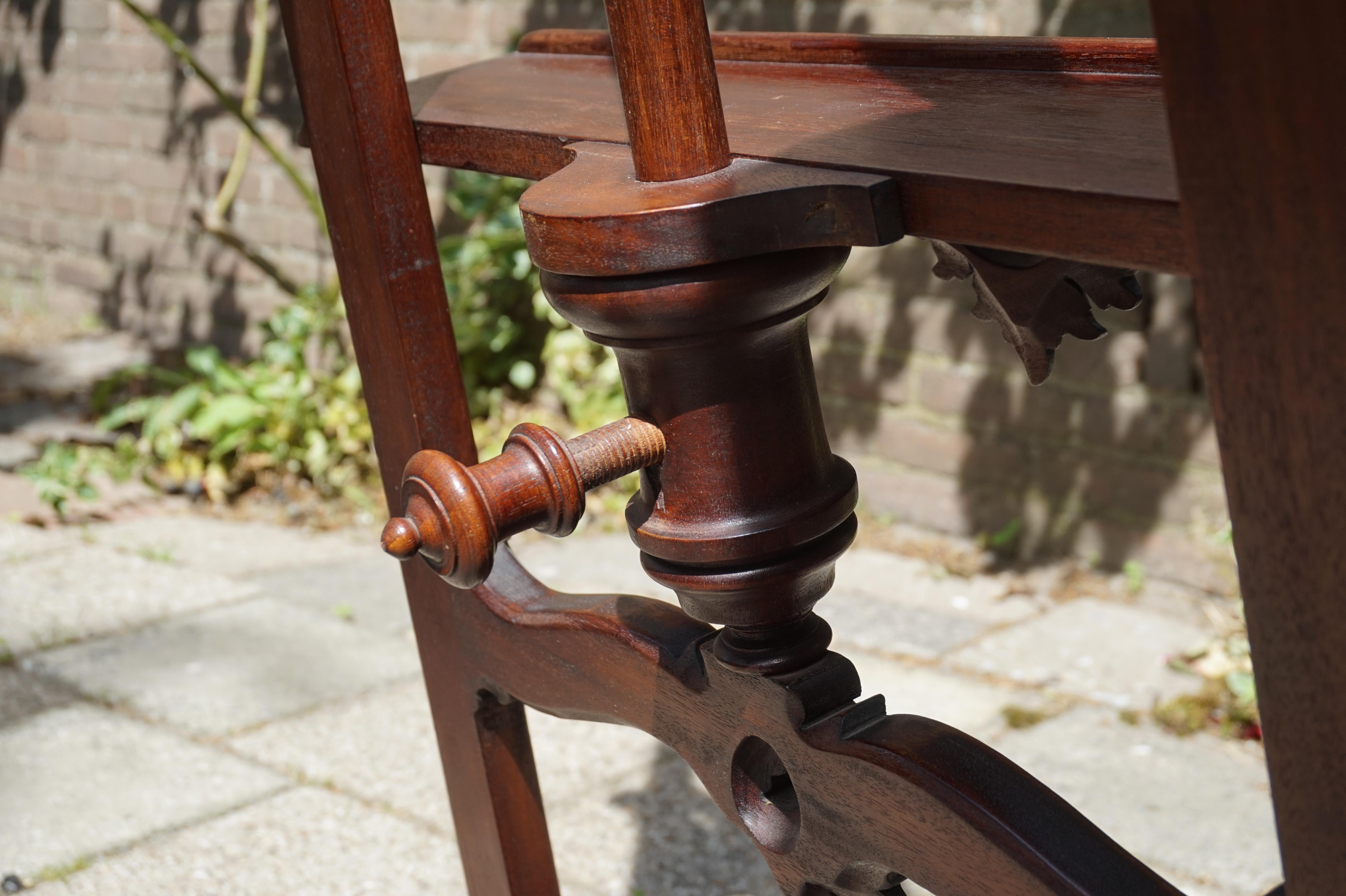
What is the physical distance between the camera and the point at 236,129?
4.57 meters

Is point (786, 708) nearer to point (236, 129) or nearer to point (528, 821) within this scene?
point (528, 821)

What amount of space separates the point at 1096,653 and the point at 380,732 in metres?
1.40

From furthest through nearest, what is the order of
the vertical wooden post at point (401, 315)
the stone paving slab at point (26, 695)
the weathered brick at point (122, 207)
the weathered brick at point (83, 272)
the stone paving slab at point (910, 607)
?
the weathered brick at point (83, 272) < the weathered brick at point (122, 207) < the stone paving slab at point (910, 607) < the stone paving slab at point (26, 695) < the vertical wooden post at point (401, 315)

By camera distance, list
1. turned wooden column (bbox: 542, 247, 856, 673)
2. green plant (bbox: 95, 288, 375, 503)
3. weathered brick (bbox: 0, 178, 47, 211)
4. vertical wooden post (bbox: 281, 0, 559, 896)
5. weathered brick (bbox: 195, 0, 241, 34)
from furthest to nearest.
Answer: weathered brick (bbox: 0, 178, 47, 211), weathered brick (bbox: 195, 0, 241, 34), green plant (bbox: 95, 288, 375, 503), vertical wooden post (bbox: 281, 0, 559, 896), turned wooden column (bbox: 542, 247, 856, 673)

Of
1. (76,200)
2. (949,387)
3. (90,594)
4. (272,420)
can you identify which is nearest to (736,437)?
(949,387)

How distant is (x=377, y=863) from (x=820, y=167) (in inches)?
64.0

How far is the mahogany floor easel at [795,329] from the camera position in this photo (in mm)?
500

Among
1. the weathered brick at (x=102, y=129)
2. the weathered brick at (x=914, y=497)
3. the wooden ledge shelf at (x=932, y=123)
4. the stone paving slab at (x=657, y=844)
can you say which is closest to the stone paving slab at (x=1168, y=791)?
the stone paving slab at (x=657, y=844)

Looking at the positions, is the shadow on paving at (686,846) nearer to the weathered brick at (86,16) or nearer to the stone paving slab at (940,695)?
the stone paving slab at (940,695)

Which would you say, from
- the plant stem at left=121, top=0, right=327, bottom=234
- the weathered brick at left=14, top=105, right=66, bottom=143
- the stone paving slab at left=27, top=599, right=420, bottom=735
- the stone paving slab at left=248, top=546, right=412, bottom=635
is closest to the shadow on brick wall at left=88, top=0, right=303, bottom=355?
the plant stem at left=121, top=0, right=327, bottom=234

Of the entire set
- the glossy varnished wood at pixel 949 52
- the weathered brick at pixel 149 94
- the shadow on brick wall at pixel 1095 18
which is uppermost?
the weathered brick at pixel 149 94

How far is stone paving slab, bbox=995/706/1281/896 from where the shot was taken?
1953 millimetres

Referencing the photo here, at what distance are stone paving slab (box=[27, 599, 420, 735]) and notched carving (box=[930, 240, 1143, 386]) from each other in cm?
Result: 203

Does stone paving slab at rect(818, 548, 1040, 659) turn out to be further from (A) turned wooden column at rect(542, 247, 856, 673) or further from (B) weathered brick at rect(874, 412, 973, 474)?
(A) turned wooden column at rect(542, 247, 856, 673)
